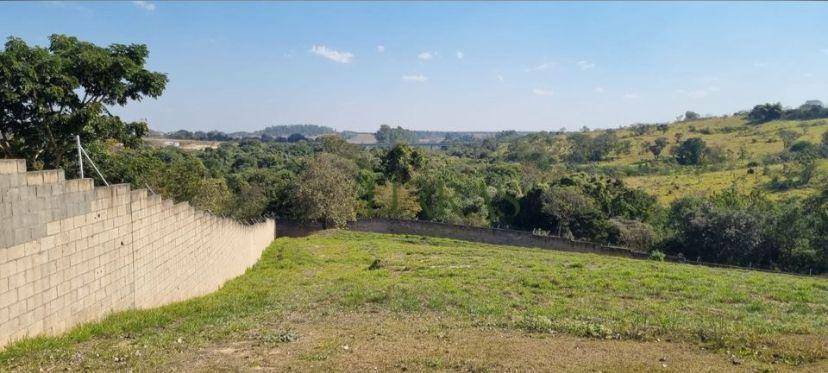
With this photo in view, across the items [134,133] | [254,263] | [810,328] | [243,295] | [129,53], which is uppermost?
[129,53]

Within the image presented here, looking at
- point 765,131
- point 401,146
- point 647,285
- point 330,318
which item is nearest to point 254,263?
point 330,318

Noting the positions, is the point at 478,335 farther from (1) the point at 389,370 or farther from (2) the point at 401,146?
(2) the point at 401,146

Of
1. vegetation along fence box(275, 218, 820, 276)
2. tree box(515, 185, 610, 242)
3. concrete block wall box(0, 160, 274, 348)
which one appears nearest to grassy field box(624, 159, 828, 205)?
tree box(515, 185, 610, 242)

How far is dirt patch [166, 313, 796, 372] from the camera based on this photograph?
23.1 feet

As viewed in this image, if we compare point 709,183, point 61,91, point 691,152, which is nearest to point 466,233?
point 61,91

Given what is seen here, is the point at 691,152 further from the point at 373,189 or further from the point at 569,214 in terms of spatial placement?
the point at 373,189

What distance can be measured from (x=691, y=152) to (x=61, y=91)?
287ft

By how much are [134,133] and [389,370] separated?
19.7 m

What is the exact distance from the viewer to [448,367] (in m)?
6.96

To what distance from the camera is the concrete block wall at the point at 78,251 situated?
281 inches

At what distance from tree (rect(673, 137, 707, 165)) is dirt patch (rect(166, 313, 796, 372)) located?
85.6m

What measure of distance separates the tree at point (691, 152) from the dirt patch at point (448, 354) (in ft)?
281

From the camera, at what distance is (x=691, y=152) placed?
85875mm

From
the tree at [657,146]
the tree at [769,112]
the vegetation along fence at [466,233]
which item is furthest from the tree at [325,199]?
the tree at [769,112]
